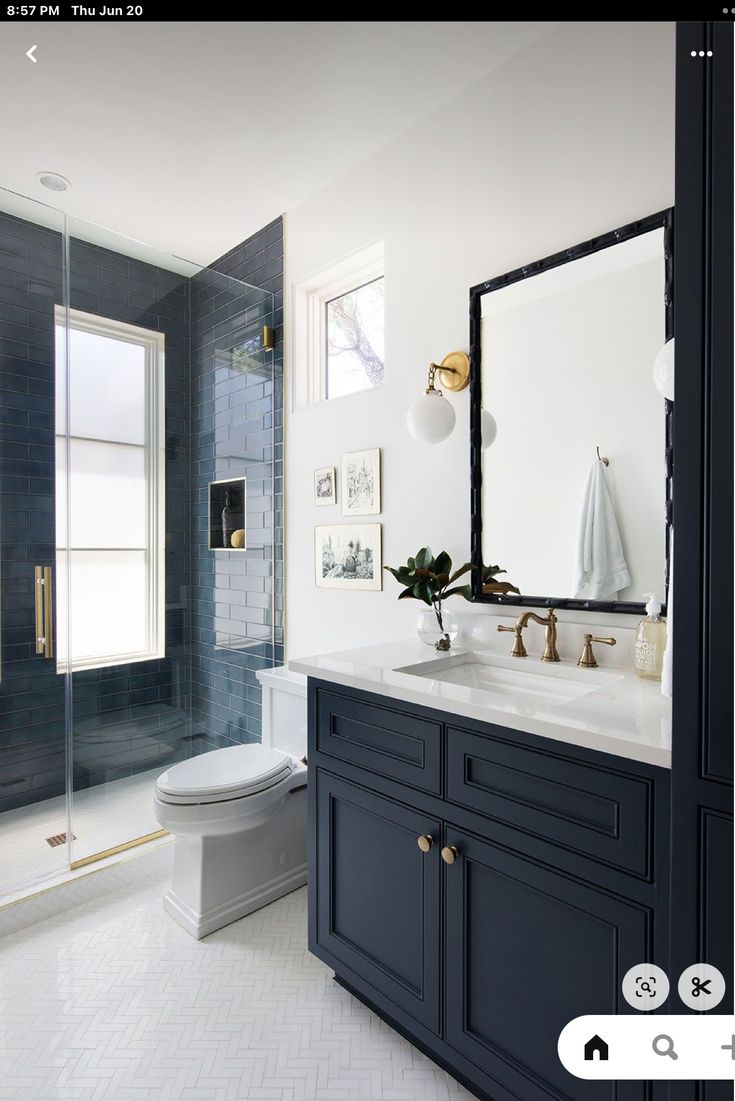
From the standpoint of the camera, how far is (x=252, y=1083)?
1348 mm

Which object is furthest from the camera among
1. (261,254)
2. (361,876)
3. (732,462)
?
(261,254)

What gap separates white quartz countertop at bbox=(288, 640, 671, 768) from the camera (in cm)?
100

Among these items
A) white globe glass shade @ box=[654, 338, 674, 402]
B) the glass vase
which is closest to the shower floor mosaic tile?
the glass vase

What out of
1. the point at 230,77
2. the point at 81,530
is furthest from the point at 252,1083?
the point at 230,77

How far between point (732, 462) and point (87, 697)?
2.34 meters

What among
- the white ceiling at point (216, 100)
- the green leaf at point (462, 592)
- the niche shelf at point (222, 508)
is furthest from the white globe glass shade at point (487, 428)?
the niche shelf at point (222, 508)

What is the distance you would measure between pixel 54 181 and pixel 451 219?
164cm

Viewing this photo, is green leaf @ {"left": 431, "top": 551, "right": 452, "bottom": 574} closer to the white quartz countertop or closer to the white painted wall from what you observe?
the white painted wall

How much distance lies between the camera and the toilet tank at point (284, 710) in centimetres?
232

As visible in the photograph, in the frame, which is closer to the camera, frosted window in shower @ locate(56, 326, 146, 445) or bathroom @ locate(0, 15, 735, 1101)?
bathroom @ locate(0, 15, 735, 1101)

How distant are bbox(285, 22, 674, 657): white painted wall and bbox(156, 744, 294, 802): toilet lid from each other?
53 centimetres

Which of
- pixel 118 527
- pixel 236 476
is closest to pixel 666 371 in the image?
pixel 236 476
